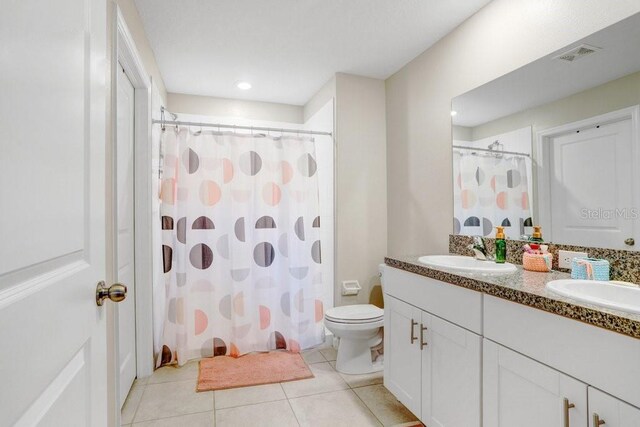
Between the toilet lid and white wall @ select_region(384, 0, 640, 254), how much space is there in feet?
1.84

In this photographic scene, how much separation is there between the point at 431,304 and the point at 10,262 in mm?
1586

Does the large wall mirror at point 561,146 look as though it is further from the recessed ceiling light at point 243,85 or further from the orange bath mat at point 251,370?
the recessed ceiling light at point 243,85

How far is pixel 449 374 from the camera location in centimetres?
154

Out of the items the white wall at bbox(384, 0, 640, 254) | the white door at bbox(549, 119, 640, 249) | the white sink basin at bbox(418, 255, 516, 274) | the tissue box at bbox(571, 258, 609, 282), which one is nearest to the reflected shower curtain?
the white wall at bbox(384, 0, 640, 254)

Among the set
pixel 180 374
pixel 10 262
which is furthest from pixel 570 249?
pixel 180 374

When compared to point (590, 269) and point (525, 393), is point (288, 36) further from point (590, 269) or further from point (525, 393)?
point (525, 393)

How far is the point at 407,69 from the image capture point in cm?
275

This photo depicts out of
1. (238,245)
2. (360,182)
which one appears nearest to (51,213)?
(238,245)

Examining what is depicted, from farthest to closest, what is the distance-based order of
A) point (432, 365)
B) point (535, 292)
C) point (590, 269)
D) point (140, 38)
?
point (140, 38), point (432, 365), point (590, 269), point (535, 292)

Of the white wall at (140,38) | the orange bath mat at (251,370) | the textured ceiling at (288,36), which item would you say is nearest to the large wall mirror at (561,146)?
the textured ceiling at (288,36)

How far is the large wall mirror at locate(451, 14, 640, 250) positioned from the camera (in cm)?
142

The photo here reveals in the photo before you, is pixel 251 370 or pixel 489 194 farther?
pixel 251 370

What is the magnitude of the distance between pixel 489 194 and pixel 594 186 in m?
0.61

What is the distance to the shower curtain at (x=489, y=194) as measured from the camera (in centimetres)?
190
